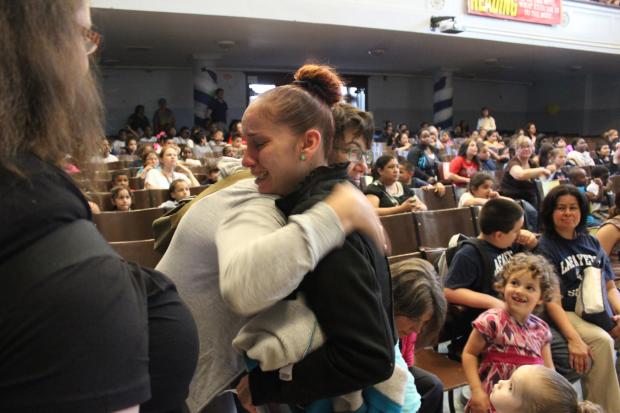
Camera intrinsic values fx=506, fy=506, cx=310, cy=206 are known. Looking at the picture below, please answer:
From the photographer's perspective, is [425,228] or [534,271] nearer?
[534,271]

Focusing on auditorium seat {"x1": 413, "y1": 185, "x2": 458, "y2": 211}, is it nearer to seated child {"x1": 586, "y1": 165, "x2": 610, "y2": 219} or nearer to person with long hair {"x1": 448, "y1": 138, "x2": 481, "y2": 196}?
person with long hair {"x1": 448, "y1": 138, "x2": 481, "y2": 196}

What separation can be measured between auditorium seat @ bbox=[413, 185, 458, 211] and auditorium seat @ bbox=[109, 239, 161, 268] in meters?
2.83

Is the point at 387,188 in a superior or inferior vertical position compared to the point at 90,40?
inferior

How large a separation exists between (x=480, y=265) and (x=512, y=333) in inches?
15.0

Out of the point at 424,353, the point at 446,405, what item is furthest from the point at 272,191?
the point at 446,405

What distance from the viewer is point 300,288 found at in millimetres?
809

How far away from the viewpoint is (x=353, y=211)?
78 centimetres

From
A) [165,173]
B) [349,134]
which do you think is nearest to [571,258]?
[349,134]

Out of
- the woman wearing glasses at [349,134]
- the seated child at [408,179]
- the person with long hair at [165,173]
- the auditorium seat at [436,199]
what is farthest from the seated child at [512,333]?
the person with long hair at [165,173]

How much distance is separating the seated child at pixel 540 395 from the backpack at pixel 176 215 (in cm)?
105

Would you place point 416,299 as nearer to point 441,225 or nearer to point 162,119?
point 441,225

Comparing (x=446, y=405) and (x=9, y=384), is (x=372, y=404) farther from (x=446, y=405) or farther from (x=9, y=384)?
(x=446, y=405)

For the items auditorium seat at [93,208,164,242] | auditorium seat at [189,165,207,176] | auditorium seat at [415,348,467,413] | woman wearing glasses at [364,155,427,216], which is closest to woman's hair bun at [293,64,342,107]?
auditorium seat at [415,348,467,413]

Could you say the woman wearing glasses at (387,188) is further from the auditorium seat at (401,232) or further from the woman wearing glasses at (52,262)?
the woman wearing glasses at (52,262)
